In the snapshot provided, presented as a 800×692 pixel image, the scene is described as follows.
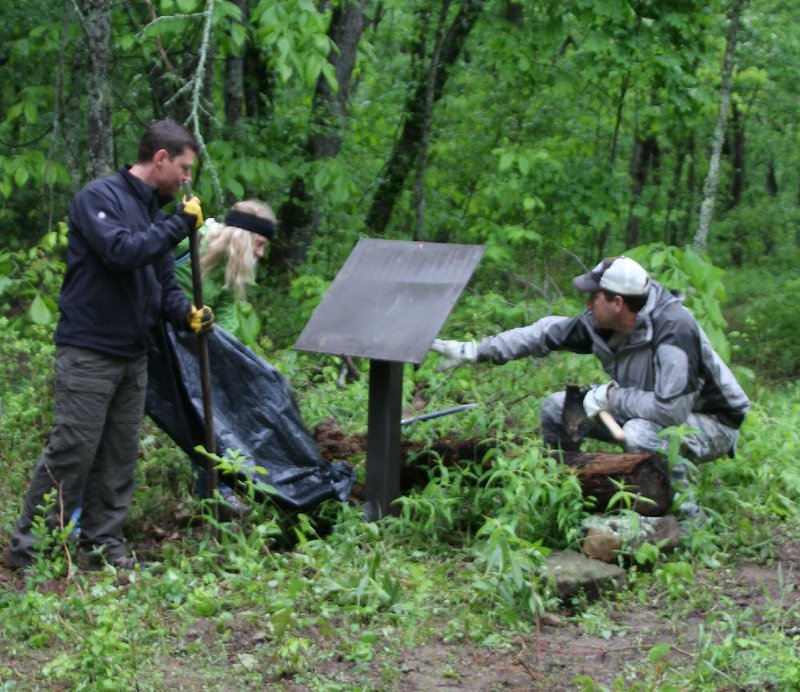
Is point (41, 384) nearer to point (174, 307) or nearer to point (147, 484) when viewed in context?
point (147, 484)

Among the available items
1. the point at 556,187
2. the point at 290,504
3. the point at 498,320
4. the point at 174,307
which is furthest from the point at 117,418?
the point at 556,187

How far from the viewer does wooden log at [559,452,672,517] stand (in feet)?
18.0

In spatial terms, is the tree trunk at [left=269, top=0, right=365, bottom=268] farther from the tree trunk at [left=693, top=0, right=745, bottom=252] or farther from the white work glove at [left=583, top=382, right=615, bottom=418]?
the white work glove at [left=583, top=382, right=615, bottom=418]

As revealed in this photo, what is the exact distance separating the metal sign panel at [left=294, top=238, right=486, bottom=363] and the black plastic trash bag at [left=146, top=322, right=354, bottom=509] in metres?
0.42

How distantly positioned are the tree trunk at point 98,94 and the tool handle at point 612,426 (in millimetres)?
3508

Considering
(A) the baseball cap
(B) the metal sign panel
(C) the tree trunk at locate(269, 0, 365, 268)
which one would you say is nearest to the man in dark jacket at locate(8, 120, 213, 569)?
(B) the metal sign panel

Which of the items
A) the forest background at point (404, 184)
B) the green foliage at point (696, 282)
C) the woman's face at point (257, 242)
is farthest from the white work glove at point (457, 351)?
the green foliage at point (696, 282)

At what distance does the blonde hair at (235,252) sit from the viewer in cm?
567

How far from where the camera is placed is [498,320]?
9.18 meters

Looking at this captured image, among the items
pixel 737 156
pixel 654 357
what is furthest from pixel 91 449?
pixel 737 156

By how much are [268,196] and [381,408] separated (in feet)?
19.6

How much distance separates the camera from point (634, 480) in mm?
5473

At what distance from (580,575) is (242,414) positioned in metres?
1.95

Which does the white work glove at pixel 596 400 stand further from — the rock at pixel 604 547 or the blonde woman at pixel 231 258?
the blonde woman at pixel 231 258
